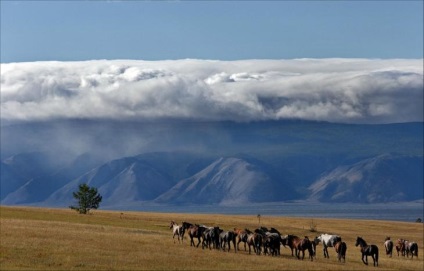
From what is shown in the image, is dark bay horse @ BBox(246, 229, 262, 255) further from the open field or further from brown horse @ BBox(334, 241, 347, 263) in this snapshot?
brown horse @ BBox(334, 241, 347, 263)

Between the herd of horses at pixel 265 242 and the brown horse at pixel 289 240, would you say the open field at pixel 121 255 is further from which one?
the brown horse at pixel 289 240

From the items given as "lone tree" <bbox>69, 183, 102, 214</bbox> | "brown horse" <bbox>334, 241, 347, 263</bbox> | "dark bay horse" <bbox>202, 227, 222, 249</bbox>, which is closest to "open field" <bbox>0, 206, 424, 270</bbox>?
"brown horse" <bbox>334, 241, 347, 263</bbox>

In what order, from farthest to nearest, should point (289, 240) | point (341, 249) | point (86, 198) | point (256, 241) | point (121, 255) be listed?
point (86, 198) < point (289, 240) < point (341, 249) < point (256, 241) < point (121, 255)

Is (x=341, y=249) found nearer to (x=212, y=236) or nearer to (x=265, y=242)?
(x=265, y=242)

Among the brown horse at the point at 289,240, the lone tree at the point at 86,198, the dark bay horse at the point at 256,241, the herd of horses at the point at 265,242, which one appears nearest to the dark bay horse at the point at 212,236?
the herd of horses at the point at 265,242

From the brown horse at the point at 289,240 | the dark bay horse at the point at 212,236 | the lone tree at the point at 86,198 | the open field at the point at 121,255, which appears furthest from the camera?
the lone tree at the point at 86,198

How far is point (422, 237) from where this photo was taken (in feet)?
417

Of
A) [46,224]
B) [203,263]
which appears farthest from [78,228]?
[203,263]

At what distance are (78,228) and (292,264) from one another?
28032 millimetres

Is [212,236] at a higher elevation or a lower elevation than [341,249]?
higher

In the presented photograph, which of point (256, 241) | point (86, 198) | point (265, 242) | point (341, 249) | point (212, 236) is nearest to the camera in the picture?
point (265, 242)

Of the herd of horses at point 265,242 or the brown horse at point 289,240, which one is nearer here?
the herd of horses at point 265,242

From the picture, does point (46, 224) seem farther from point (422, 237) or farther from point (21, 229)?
point (422, 237)

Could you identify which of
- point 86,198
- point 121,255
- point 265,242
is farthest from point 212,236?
point 86,198
